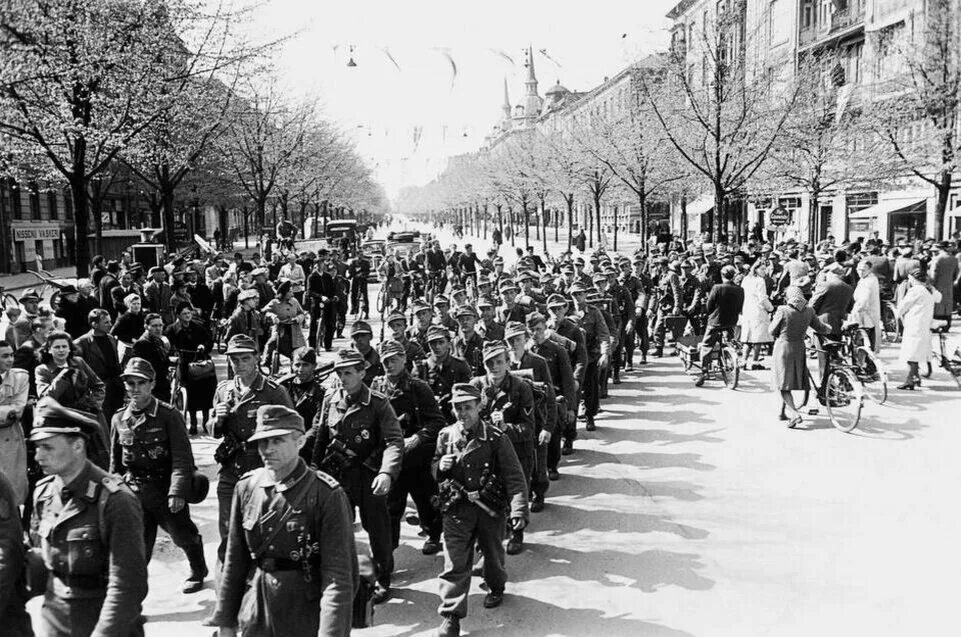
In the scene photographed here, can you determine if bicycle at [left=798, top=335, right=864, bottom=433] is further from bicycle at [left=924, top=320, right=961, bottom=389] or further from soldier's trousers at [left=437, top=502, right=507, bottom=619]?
soldier's trousers at [left=437, top=502, right=507, bottom=619]

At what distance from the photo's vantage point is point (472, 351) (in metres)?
9.07

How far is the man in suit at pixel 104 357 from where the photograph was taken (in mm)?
8664

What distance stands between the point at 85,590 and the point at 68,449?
24.3 inches

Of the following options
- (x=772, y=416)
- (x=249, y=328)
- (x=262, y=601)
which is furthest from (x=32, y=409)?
(x=772, y=416)

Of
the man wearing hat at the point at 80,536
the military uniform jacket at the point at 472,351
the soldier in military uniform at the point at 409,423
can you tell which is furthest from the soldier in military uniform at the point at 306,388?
the man wearing hat at the point at 80,536

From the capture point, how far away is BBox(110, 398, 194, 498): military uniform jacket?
5.59 metres

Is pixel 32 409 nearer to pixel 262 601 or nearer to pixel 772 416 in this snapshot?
pixel 262 601

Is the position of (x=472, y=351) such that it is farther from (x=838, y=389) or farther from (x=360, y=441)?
(x=838, y=389)

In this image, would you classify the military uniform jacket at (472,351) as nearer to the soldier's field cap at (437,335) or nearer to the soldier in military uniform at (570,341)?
the soldier in military uniform at (570,341)

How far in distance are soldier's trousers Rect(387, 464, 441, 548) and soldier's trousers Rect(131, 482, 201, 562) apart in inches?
59.4

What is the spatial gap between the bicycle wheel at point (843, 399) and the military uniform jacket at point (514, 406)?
516 cm

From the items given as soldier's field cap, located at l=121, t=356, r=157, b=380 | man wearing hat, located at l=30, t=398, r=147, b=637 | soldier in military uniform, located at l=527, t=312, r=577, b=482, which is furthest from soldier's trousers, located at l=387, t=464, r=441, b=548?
man wearing hat, located at l=30, t=398, r=147, b=637

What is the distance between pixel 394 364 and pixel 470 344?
2.66 metres

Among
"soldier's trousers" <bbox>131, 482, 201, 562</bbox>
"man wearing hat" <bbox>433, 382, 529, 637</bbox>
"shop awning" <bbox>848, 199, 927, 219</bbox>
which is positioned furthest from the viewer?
"shop awning" <bbox>848, 199, 927, 219</bbox>
